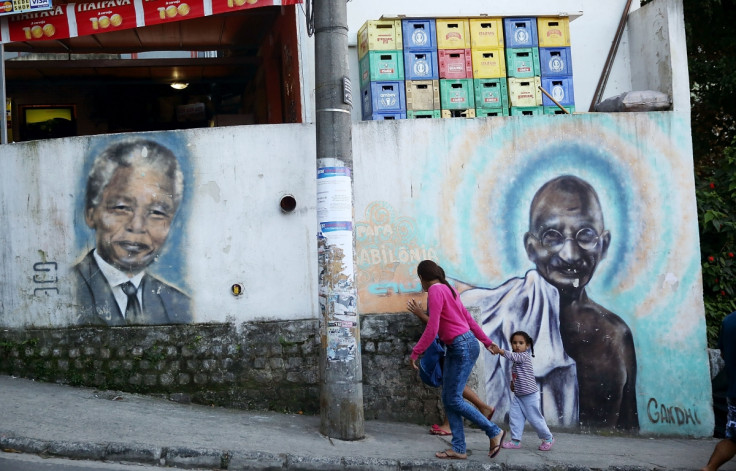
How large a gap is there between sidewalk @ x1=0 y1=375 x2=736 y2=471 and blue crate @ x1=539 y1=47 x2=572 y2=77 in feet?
15.5

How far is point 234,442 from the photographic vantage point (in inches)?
255

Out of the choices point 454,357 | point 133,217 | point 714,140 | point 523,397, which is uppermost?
point 714,140

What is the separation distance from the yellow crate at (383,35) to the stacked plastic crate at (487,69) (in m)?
1.00

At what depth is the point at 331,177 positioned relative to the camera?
7.04 m

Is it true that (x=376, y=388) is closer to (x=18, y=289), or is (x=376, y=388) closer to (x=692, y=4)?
(x=18, y=289)

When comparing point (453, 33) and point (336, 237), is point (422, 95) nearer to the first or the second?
point (453, 33)

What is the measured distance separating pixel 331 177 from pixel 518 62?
4.22 meters

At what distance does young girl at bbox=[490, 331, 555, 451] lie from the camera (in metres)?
7.10

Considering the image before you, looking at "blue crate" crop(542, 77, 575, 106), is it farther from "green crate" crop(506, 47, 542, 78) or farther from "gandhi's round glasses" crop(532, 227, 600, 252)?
"gandhi's round glasses" crop(532, 227, 600, 252)

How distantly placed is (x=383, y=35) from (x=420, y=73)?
26.5 inches

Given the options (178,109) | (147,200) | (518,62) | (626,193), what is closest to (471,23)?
(518,62)

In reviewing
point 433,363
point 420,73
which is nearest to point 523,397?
point 433,363

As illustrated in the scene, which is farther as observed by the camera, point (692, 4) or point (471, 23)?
point (692, 4)

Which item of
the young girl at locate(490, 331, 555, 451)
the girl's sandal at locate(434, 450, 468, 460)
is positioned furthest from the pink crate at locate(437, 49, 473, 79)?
A: the girl's sandal at locate(434, 450, 468, 460)
